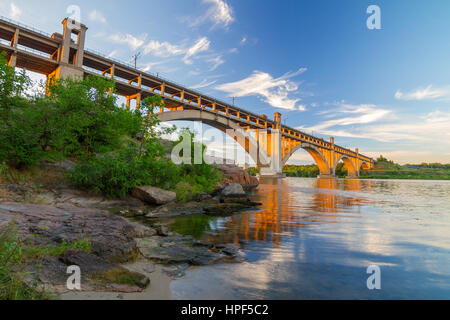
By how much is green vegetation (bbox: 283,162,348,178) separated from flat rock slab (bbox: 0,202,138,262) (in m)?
112

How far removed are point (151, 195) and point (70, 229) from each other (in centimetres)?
623

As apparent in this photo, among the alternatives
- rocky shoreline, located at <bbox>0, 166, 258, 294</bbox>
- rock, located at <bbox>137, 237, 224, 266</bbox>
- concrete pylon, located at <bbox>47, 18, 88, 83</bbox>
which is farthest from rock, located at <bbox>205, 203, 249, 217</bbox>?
concrete pylon, located at <bbox>47, 18, 88, 83</bbox>

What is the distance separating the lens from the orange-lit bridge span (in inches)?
952

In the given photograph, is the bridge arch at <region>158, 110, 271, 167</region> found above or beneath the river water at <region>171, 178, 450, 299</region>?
above

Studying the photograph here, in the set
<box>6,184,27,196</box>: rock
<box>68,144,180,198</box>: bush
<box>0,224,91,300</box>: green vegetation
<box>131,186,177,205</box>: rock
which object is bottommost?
<box>0,224,91,300</box>: green vegetation

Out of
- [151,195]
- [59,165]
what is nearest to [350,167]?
[151,195]

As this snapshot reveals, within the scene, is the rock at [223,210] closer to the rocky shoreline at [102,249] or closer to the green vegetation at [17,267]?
the rocky shoreline at [102,249]

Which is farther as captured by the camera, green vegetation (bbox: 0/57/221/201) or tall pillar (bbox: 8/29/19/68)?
tall pillar (bbox: 8/29/19/68)

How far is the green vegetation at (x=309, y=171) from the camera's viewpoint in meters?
106

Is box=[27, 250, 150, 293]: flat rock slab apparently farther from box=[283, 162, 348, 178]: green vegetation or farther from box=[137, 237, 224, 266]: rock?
box=[283, 162, 348, 178]: green vegetation

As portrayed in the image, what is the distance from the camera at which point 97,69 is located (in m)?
30.8

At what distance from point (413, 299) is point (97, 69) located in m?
37.2

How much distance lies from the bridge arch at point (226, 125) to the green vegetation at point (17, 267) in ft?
101

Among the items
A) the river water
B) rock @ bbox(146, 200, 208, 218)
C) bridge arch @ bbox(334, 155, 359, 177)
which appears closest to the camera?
the river water
